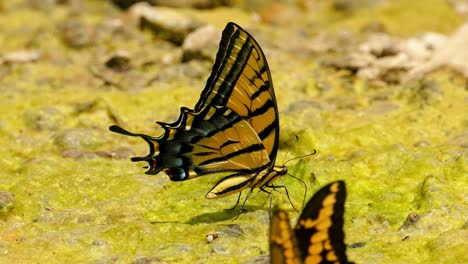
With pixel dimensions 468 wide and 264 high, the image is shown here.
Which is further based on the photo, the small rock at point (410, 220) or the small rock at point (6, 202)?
the small rock at point (6, 202)

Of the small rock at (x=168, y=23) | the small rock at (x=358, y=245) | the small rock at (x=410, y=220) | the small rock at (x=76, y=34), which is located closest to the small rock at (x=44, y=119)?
the small rock at (x=76, y=34)

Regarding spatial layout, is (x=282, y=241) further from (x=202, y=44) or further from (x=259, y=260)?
(x=202, y=44)

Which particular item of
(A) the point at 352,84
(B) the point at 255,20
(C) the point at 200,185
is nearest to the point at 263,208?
(C) the point at 200,185

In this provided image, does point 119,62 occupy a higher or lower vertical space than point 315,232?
lower

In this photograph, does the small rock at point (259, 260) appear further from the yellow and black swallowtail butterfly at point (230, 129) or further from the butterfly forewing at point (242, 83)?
the butterfly forewing at point (242, 83)

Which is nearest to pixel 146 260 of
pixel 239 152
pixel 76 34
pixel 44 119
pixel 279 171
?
pixel 239 152
